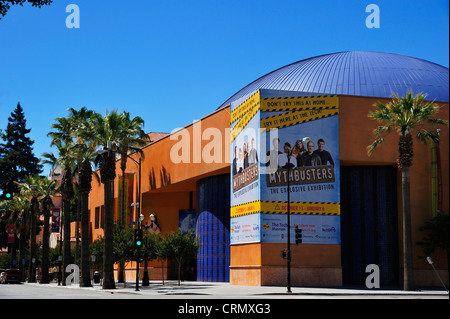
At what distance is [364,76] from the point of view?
57.3 m

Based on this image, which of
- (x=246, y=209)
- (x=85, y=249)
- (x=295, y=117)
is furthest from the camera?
(x=85, y=249)

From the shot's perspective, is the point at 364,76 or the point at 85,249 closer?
the point at 85,249

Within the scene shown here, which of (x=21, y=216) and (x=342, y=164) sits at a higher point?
(x=342, y=164)

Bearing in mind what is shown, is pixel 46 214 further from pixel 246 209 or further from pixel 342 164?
pixel 342 164

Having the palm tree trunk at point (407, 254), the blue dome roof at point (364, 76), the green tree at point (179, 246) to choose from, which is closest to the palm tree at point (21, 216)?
the green tree at point (179, 246)

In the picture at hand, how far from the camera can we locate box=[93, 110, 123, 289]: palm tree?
45125 mm

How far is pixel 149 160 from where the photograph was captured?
67812 millimetres

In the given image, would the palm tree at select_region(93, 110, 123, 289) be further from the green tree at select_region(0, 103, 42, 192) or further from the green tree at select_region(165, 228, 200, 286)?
the green tree at select_region(0, 103, 42, 192)

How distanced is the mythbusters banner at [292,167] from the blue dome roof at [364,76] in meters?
10.1

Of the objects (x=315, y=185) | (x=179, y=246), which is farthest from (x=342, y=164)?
(x=179, y=246)

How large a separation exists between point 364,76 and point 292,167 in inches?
636

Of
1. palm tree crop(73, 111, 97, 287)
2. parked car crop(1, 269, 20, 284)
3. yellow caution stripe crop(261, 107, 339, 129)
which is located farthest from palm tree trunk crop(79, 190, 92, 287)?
parked car crop(1, 269, 20, 284)
